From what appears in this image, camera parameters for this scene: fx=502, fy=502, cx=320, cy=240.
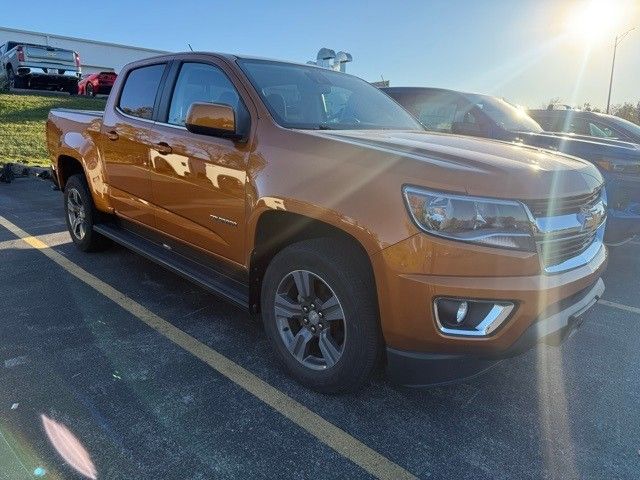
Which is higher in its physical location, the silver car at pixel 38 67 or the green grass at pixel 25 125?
the silver car at pixel 38 67

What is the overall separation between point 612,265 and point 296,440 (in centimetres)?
465

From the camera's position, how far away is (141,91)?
433 cm

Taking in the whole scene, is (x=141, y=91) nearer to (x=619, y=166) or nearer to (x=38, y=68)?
(x=619, y=166)

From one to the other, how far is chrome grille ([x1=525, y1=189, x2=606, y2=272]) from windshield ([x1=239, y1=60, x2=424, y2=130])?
148 centimetres

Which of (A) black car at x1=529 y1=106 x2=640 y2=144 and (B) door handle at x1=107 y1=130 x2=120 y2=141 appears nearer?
(B) door handle at x1=107 y1=130 x2=120 y2=141

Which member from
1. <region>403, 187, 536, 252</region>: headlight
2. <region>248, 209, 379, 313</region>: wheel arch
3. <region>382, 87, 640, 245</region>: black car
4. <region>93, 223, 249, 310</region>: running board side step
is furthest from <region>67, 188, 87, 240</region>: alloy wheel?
<region>403, 187, 536, 252</region>: headlight

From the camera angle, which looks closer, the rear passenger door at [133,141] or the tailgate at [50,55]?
the rear passenger door at [133,141]

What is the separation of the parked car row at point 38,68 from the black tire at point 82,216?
14813 mm

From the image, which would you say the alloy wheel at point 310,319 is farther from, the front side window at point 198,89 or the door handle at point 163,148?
the door handle at point 163,148

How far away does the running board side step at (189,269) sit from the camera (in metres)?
3.20

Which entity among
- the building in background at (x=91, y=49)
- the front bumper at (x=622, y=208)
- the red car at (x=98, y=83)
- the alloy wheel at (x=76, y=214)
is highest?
the building in background at (x=91, y=49)

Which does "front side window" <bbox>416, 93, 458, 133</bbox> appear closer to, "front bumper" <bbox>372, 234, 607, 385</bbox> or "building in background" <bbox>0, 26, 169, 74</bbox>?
"front bumper" <bbox>372, 234, 607, 385</bbox>

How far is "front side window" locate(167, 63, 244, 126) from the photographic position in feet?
11.2

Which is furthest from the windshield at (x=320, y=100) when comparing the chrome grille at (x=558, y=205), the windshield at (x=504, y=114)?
the windshield at (x=504, y=114)
